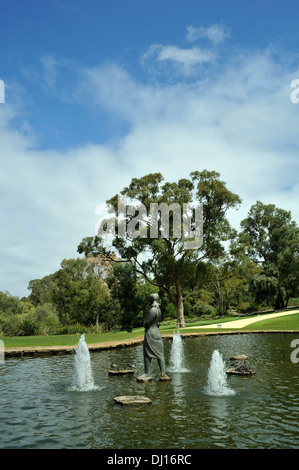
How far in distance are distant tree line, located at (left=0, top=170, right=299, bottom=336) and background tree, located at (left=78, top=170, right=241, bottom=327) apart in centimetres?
10

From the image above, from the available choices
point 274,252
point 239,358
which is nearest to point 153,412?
point 239,358

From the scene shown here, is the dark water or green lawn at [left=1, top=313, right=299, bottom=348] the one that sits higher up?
green lawn at [left=1, top=313, right=299, bottom=348]

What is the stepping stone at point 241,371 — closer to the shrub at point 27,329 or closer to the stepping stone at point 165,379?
the stepping stone at point 165,379

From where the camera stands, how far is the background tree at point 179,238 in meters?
39.2

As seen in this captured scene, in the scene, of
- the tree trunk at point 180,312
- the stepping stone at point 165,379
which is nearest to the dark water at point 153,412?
the stepping stone at point 165,379

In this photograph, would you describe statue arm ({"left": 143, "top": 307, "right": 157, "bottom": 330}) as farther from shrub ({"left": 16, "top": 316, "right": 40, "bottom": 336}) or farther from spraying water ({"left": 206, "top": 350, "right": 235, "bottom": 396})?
shrub ({"left": 16, "top": 316, "right": 40, "bottom": 336})

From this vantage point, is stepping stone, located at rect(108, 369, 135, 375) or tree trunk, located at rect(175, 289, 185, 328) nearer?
stepping stone, located at rect(108, 369, 135, 375)

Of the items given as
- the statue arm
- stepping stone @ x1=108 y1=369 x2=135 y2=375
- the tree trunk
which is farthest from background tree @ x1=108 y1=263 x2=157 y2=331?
the statue arm

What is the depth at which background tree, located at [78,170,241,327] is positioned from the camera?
129 ft

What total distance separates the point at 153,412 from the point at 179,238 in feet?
102

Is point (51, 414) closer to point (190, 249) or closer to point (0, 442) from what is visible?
point (0, 442)

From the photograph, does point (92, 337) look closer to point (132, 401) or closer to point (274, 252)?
point (132, 401)

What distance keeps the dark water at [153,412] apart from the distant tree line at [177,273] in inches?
934

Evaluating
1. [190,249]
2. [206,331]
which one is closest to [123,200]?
[190,249]
